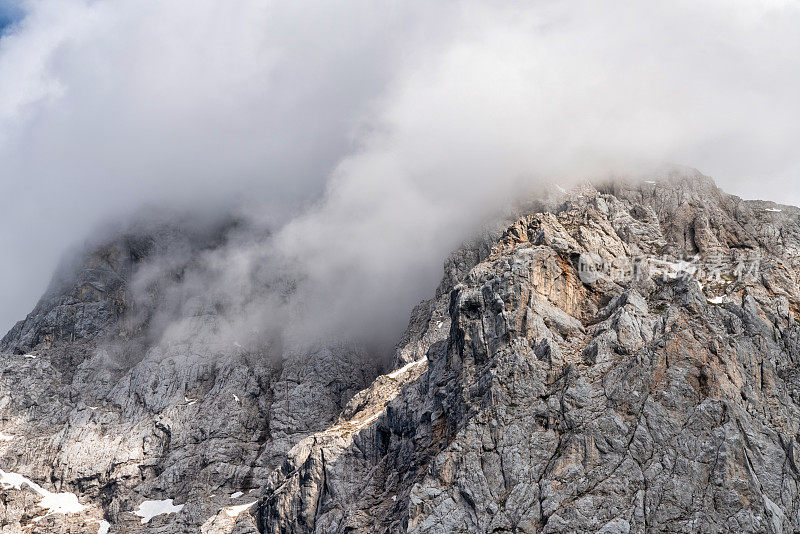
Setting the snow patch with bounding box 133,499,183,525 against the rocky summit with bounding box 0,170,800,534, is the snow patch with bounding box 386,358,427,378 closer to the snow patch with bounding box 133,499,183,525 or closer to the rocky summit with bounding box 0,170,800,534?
the rocky summit with bounding box 0,170,800,534

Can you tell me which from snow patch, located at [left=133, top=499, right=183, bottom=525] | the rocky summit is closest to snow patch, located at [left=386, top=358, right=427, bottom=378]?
the rocky summit

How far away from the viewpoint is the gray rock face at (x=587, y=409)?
309 feet

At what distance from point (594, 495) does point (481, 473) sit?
552 inches

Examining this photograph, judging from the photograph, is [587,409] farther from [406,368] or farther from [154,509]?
[154,509]

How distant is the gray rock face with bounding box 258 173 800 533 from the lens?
9431 centimetres

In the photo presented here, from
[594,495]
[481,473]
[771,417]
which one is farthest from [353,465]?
[771,417]

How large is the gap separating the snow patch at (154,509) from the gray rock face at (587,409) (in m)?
40.3

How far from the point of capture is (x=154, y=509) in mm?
187875

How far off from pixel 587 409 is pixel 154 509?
121 meters

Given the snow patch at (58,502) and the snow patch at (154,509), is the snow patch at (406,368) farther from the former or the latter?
the snow patch at (58,502)

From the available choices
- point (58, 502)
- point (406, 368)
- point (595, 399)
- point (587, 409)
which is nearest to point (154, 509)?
point (58, 502)

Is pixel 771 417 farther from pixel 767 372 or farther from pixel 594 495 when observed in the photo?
pixel 594 495

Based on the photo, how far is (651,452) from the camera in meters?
97.0

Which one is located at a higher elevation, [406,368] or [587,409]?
[406,368]
